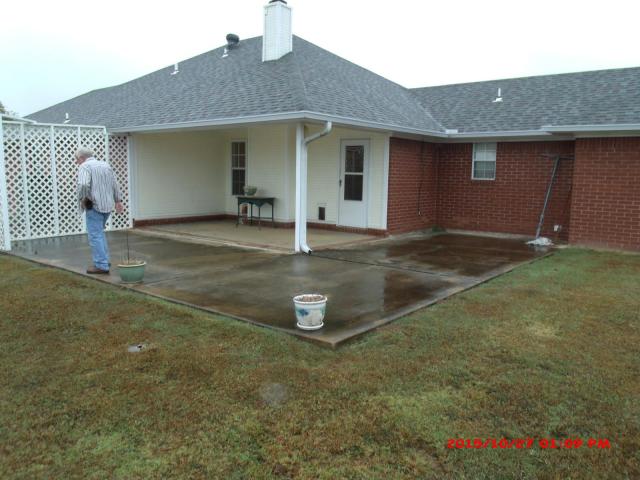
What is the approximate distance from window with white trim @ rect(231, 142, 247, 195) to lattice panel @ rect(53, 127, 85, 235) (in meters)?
4.23

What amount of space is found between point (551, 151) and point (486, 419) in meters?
10.0

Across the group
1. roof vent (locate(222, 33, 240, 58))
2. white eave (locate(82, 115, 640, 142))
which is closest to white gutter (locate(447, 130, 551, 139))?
white eave (locate(82, 115, 640, 142))

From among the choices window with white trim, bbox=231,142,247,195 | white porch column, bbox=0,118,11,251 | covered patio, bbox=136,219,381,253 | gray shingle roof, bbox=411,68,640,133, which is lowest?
covered patio, bbox=136,219,381,253

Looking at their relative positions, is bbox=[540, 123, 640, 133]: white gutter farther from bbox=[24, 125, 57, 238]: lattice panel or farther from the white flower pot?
bbox=[24, 125, 57, 238]: lattice panel

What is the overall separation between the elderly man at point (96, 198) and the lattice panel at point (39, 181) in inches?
163

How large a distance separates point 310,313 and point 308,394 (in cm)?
131

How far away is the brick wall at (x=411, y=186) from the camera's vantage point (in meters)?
11.9

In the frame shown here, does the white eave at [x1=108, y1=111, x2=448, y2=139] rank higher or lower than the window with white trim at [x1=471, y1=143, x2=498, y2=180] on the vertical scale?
higher

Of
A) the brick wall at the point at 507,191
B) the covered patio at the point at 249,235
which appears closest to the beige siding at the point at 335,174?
the covered patio at the point at 249,235

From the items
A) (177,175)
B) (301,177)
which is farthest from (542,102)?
(177,175)

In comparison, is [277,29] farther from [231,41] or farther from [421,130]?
[421,130]

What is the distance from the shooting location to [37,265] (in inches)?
316

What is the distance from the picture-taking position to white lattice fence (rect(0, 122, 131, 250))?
1029 cm

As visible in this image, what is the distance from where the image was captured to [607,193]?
1042 centimetres
